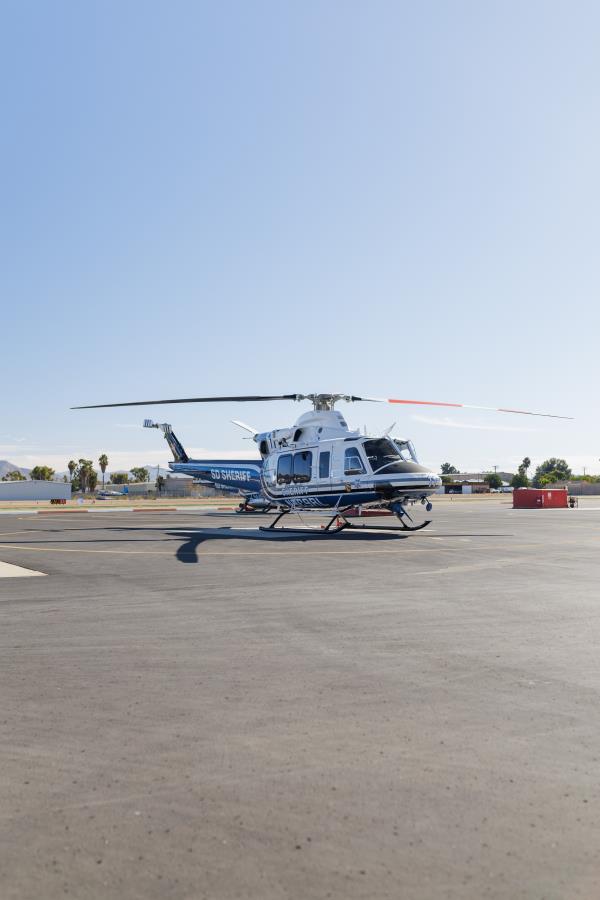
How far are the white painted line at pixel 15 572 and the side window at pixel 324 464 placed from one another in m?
12.2

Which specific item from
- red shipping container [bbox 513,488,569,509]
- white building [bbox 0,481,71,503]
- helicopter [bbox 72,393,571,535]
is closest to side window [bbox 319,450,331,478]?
helicopter [bbox 72,393,571,535]

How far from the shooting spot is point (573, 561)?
18031 millimetres

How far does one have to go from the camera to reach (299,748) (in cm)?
510

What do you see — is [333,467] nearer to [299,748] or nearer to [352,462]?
[352,462]

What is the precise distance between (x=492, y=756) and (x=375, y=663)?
2679mm

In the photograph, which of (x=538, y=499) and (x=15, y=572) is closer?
(x=15, y=572)

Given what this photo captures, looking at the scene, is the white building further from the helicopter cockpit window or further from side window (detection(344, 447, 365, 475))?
the helicopter cockpit window

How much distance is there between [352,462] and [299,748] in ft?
66.6

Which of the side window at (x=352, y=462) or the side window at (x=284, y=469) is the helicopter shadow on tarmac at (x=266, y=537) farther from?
the side window at (x=352, y=462)

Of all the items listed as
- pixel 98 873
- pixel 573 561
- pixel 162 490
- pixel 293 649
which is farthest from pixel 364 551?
pixel 162 490

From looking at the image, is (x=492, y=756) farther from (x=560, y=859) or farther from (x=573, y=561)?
(x=573, y=561)

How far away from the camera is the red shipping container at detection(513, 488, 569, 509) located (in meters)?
65.5

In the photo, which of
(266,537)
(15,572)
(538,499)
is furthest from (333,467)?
(538,499)

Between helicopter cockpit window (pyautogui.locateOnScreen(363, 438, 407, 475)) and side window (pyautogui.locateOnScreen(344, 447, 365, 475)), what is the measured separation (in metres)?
0.39
